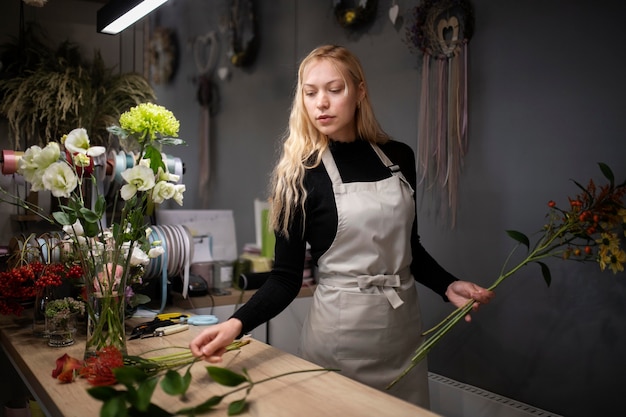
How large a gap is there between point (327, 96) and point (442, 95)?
114cm

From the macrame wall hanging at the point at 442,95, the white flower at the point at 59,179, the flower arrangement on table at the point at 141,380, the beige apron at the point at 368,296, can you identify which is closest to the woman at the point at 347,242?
the beige apron at the point at 368,296

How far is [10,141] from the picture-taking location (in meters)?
2.46

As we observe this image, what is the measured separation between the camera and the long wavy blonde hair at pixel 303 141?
176 centimetres

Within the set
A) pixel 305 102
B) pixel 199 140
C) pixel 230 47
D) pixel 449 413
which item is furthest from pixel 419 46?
pixel 199 140

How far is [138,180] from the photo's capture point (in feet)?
4.37

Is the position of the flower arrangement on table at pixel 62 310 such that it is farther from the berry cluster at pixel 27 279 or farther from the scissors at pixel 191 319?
the scissors at pixel 191 319

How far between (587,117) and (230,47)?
3.15 m

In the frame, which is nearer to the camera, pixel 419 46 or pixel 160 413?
pixel 160 413

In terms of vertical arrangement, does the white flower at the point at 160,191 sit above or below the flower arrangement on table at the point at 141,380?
above

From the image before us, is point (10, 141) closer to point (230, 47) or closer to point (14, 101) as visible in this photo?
point (14, 101)

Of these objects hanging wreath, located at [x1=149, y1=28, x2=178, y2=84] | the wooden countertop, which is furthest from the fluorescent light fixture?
hanging wreath, located at [x1=149, y1=28, x2=178, y2=84]

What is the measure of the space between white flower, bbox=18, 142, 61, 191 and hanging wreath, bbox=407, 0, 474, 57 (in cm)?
195

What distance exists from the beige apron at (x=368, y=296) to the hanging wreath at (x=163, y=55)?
4.15 metres

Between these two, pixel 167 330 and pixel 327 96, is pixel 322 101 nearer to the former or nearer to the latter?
pixel 327 96
